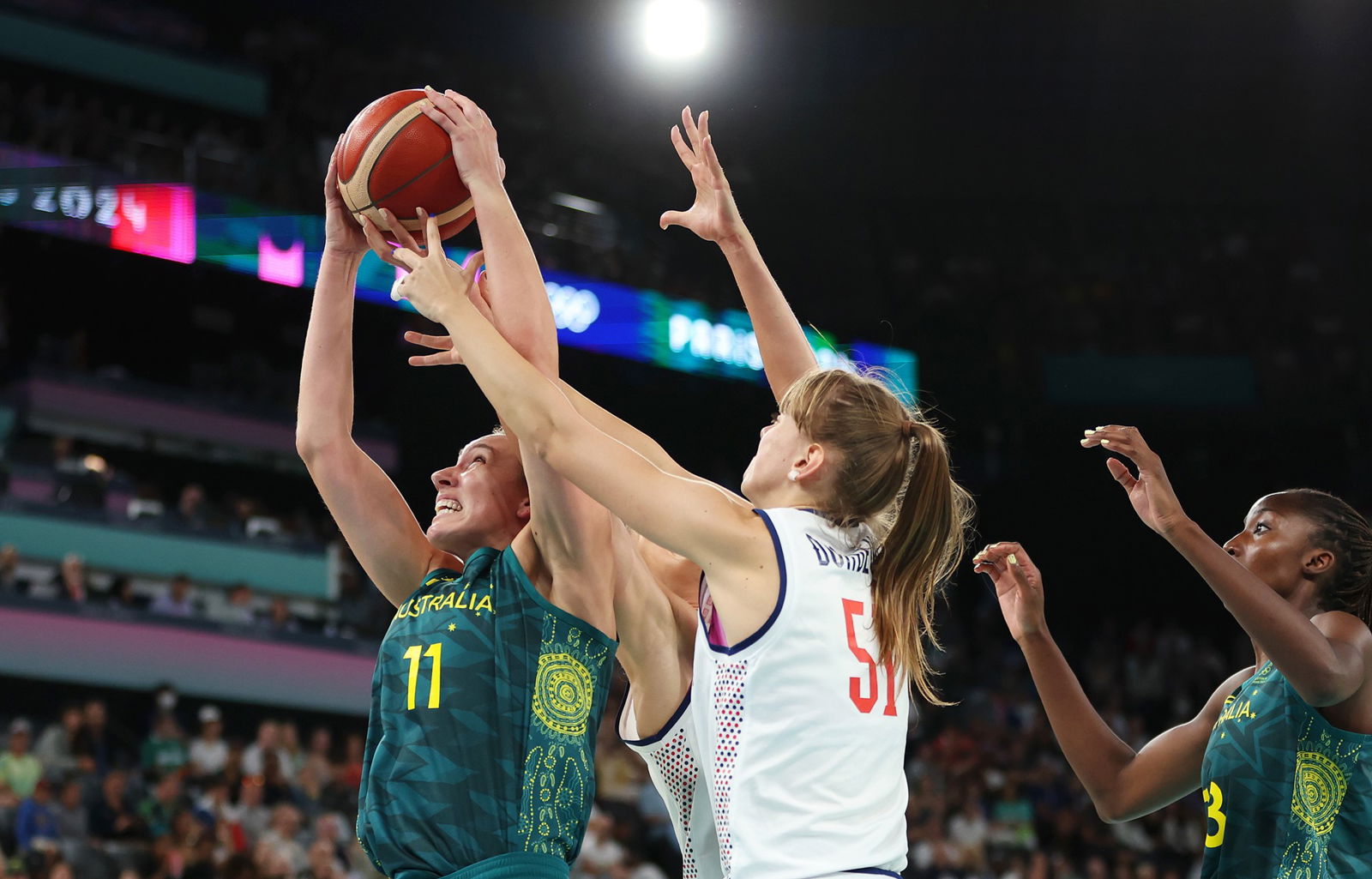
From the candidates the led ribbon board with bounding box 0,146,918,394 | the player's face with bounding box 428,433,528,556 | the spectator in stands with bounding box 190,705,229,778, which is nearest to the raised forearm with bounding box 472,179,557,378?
the player's face with bounding box 428,433,528,556

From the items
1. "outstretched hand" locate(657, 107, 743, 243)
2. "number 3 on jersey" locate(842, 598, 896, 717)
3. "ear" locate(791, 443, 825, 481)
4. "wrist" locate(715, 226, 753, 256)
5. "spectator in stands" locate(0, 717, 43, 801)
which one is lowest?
"spectator in stands" locate(0, 717, 43, 801)

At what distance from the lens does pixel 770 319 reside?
3729 millimetres

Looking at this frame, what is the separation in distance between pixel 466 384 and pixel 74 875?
10928 mm

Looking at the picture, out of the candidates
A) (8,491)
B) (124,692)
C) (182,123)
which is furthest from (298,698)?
(182,123)

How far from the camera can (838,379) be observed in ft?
9.12

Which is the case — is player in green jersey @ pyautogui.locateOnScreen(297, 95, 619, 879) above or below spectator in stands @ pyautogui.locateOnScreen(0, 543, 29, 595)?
below

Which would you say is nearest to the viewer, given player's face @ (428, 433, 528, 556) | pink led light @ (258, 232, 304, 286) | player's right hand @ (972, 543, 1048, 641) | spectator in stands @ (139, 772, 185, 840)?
player's face @ (428, 433, 528, 556)

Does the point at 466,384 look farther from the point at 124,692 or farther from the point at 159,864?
the point at 159,864

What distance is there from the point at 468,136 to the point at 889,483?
1309 mm

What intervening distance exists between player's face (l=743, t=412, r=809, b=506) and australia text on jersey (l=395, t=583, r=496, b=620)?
2.28ft

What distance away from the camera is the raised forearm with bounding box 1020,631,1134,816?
4047 mm

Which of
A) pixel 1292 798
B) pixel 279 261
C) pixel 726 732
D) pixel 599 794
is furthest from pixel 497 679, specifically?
pixel 279 261

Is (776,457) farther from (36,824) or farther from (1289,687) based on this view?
(36,824)

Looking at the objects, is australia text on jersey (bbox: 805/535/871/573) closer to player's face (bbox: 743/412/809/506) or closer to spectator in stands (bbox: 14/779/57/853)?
player's face (bbox: 743/412/809/506)
